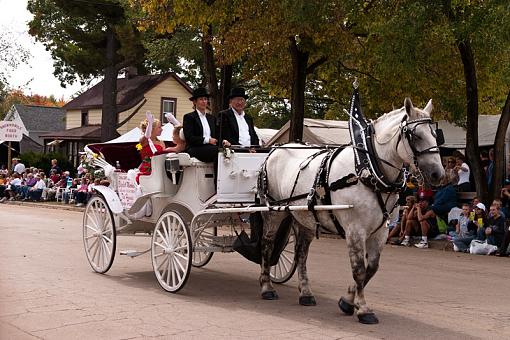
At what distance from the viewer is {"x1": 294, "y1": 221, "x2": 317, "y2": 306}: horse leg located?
7.92 metres

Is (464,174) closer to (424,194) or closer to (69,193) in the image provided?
(424,194)

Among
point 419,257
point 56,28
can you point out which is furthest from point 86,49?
point 419,257

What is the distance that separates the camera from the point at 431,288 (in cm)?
961

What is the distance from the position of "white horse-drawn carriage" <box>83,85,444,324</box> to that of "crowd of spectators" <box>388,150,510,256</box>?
6.31 m

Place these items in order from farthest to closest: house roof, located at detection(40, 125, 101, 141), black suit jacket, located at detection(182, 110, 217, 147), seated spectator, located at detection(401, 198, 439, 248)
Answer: house roof, located at detection(40, 125, 101, 141) < seated spectator, located at detection(401, 198, 439, 248) < black suit jacket, located at detection(182, 110, 217, 147)

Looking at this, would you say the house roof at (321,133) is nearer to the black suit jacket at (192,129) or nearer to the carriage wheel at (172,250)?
the black suit jacket at (192,129)

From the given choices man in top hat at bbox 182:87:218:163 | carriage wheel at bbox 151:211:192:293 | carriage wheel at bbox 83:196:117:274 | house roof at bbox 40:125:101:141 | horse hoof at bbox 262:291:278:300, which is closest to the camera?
horse hoof at bbox 262:291:278:300

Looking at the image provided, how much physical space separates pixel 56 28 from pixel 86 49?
176 cm

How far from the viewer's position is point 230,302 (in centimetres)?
805

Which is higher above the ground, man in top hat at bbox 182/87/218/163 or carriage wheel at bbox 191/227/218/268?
man in top hat at bbox 182/87/218/163

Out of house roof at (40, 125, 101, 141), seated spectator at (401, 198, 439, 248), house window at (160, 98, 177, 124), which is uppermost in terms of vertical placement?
house window at (160, 98, 177, 124)

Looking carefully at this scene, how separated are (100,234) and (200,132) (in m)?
2.36

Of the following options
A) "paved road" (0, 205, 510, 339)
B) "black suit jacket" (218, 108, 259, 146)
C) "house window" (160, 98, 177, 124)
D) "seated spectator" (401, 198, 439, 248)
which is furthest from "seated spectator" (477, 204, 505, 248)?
"house window" (160, 98, 177, 124)

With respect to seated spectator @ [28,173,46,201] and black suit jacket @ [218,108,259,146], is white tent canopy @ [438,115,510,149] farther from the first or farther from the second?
seated spectator @ [28,173,46,201]
